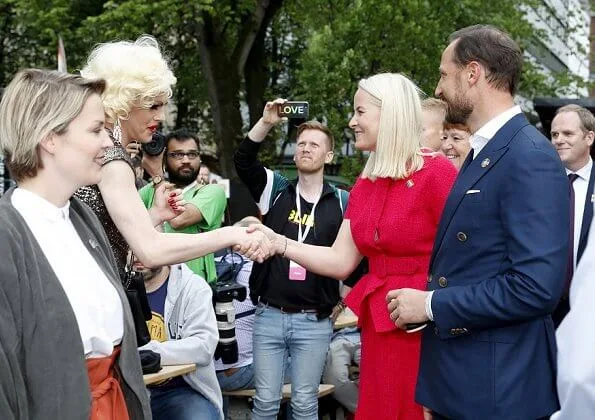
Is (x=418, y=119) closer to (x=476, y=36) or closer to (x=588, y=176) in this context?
(x=476, y=36)

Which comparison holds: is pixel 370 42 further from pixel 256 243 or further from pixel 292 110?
pixel 256 243

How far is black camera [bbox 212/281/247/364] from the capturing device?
18.6ft

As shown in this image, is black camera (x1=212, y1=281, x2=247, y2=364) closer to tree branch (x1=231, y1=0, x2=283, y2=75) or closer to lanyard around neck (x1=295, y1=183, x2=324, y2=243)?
lanyard around neck (x1=295, y1=183, x2=324, y2=243)

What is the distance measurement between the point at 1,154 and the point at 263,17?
57.6ft

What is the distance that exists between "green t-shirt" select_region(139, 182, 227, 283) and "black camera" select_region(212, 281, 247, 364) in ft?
0.97

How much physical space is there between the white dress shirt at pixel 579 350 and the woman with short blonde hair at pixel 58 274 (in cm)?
146

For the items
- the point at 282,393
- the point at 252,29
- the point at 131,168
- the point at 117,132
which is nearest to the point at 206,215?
the point at 282,393

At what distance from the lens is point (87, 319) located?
2.75 metres

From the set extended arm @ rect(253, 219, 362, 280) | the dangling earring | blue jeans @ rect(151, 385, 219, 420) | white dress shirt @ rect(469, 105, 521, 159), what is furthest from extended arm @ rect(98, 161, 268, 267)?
blue jeans @ rect(151, 385, 219, 420)

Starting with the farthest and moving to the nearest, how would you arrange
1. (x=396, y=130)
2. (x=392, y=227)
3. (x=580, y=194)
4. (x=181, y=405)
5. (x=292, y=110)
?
(x=292, y=110)
(x=580, y=194)
(x=181, y=405)
(x=396, y=130)
(x=392, y=227)

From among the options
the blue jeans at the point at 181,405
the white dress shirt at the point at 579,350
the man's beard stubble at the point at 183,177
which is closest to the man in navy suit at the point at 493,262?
the white dress shirt at the point at 579,350

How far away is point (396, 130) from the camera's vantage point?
12.9 feet

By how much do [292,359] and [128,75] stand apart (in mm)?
2678

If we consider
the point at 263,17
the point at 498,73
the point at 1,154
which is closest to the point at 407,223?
the point at 498,73
